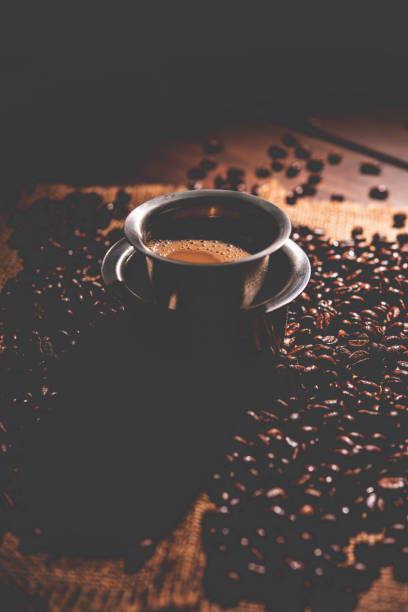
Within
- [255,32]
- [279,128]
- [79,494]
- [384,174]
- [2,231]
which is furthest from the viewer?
[255,32]

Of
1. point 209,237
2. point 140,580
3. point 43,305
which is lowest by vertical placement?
point 140,580

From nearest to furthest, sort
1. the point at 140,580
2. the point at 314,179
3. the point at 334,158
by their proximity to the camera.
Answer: the point at 140,580 → the point at 314,179 → the point at 334,158

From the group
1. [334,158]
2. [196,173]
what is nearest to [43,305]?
[196,173]

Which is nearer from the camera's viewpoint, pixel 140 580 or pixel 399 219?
pixel 140 580

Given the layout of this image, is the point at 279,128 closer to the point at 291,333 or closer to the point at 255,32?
the point at 255,32

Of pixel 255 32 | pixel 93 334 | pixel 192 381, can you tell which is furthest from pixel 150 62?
pixel 192 381

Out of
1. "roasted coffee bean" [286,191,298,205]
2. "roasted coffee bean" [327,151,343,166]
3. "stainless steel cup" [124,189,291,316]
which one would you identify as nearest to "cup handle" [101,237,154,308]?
"stainless steel cup" [124,189,291,316]

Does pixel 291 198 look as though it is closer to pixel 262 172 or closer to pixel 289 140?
pixel 262 172
